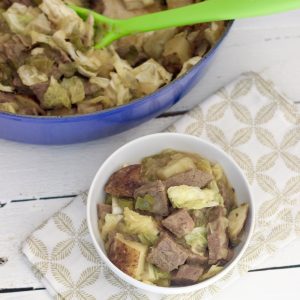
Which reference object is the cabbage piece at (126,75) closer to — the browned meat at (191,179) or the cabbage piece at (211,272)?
the browned meat at (191,179)

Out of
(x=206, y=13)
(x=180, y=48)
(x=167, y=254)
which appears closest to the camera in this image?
(x=167, y=254)

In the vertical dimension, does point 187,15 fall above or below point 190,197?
above

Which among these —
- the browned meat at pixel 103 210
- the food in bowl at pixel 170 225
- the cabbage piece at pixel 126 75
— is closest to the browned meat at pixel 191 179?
the food in bowl at pixel 170 225

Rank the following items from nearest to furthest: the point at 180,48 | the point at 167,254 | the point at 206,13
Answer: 1. the point at 167,254
2. the point at 206,13
3. the point at 180,48

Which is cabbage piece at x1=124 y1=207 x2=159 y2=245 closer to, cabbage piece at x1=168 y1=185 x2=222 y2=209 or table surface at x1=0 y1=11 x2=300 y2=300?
cabbage piece at x1=168 y1=185 x2=222 y2=209

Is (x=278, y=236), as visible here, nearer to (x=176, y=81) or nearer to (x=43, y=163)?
(x=176, y=81)

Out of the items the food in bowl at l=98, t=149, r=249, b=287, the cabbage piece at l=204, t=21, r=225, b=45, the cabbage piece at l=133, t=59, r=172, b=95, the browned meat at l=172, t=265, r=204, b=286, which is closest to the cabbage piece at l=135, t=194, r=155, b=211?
the food in bowl at l=98, t=149, r=249, b=287

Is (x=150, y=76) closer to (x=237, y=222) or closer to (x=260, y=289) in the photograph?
(x=237, y=222)

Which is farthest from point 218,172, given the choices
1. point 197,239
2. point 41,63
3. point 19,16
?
point 19,16
